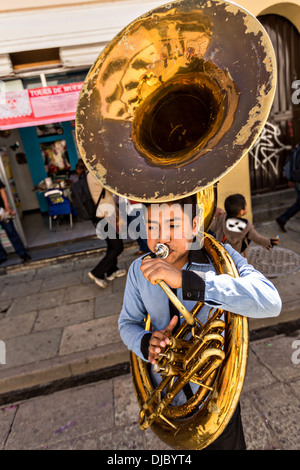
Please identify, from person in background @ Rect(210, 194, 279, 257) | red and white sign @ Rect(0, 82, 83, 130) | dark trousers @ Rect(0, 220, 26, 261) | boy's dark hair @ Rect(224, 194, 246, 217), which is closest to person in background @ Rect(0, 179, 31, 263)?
dark trousers @ Rect(0, 220, 26, 261)

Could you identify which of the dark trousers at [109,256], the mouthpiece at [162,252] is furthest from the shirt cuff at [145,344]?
the dark trousers at [109,256]

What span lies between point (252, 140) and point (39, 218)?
341 inches

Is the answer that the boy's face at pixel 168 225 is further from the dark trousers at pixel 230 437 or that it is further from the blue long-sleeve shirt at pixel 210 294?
the dark trousers at pixel 230 437

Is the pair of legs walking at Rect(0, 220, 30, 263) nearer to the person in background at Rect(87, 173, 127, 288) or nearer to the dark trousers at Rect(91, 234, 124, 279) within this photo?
the person in background at Rect(87, 173, 127, 288)

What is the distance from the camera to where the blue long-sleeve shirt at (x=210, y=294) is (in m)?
1.24

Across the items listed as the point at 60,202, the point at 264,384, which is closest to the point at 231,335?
the point at 264,384

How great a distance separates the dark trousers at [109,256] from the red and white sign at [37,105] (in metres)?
2.62

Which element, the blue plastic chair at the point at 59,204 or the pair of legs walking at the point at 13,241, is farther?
the blue plastic chair at the point at 59,204

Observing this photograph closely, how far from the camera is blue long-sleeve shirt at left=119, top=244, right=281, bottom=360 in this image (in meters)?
1.24

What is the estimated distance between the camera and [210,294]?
4.06 ft

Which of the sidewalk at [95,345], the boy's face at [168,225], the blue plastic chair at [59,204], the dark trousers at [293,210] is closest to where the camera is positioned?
the boy's face at [168,225]

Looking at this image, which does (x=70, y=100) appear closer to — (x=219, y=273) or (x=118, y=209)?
(x=118, y=209)

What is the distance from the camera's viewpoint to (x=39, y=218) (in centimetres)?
895

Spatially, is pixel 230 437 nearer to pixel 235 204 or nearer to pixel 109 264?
pixel 235 204
